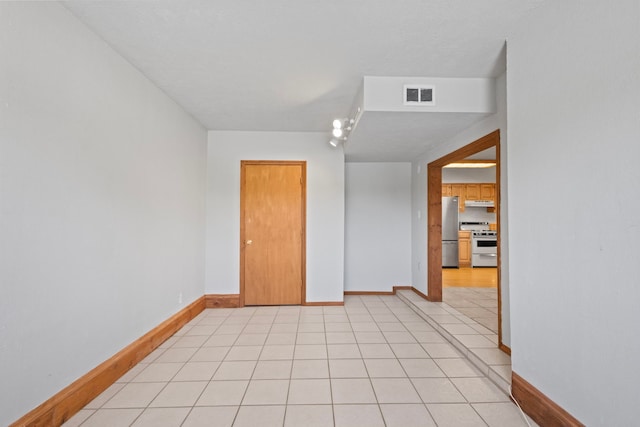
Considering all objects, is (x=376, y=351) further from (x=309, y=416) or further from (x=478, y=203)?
(x=478, y=203)

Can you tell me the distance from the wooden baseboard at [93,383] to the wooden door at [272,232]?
132 cm

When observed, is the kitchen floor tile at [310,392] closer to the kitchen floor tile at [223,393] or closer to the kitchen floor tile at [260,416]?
the kitchen floor tile at [260,416]

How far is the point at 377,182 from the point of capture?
502cm

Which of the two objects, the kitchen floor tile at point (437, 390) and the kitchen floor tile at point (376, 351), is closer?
the kitchen floor tile at point (437, 390)

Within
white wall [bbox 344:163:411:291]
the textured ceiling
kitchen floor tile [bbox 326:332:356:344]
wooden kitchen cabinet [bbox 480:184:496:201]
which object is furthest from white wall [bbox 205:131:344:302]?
wooden kitchen cabinet [bbox 480:184:496:201]

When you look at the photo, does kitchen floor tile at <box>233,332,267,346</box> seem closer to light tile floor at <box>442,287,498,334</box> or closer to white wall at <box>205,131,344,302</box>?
white wall at <box>205,131,344,302</box>

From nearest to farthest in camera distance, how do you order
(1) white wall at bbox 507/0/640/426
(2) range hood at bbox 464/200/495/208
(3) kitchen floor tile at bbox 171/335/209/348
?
(1) white wall at bbox 507/0/640/426 < (3) kitchen floor tile at bbox 171/335/209/348 < (2) range hood at bbox 464/200/495/208

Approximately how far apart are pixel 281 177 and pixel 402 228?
2.20 metres

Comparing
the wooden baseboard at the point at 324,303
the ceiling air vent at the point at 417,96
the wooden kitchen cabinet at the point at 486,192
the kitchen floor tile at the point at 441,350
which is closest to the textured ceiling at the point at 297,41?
the ceiling air vent at the point at 417,96

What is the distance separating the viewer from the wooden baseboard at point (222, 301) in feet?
13.6

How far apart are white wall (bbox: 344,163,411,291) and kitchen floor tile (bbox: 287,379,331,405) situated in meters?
2.73

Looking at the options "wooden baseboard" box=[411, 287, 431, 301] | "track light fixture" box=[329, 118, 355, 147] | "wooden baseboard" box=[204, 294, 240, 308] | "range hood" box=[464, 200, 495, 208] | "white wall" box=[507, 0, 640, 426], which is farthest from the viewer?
"range hood" box=[464, 200, 495, 208]

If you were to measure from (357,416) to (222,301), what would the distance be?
112 inches

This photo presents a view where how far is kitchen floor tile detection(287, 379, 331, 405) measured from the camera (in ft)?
6.53
